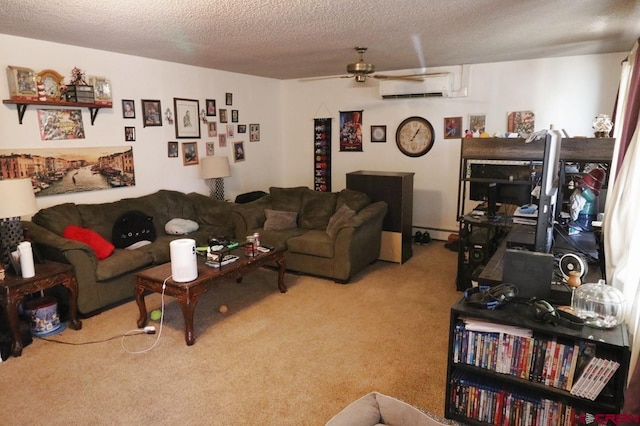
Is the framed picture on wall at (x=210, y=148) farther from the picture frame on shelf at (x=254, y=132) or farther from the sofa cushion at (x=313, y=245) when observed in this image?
the sofa cushion at (x=313, y=245)

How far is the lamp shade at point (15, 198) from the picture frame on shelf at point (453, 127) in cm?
472

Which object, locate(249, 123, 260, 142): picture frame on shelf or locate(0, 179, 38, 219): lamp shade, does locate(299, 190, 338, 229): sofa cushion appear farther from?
locate(0, 179, 38, 219): lamp shade

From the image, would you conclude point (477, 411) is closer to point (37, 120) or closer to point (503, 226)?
point (503, 226)

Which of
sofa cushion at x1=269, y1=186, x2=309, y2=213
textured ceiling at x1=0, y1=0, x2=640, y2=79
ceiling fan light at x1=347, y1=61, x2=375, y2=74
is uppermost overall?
textured ceiling at x1=0, y1=0, x2=640, y2=79

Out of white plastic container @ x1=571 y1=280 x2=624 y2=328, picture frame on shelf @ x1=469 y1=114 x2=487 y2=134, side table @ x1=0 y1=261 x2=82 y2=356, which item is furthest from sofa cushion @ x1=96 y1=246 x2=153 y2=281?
picture frame on shelf @ x1=469 y1=114 x2=487 y2=134

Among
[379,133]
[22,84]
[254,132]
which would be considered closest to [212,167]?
[254,132]

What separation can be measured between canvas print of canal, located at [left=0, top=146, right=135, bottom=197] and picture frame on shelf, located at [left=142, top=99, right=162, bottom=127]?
392 mm

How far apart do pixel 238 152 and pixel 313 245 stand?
2.31m

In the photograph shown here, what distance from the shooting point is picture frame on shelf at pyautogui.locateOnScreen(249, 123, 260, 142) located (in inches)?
250

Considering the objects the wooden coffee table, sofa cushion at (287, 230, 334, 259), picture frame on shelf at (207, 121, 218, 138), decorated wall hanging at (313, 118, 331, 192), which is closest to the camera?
the wooden coffee table

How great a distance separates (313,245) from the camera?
450cm

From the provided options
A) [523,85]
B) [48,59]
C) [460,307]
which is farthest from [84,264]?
[523,85]

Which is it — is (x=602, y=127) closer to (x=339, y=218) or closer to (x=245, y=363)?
(x=339, y=218)

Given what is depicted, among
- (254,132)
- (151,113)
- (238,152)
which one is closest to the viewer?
(151,113)
